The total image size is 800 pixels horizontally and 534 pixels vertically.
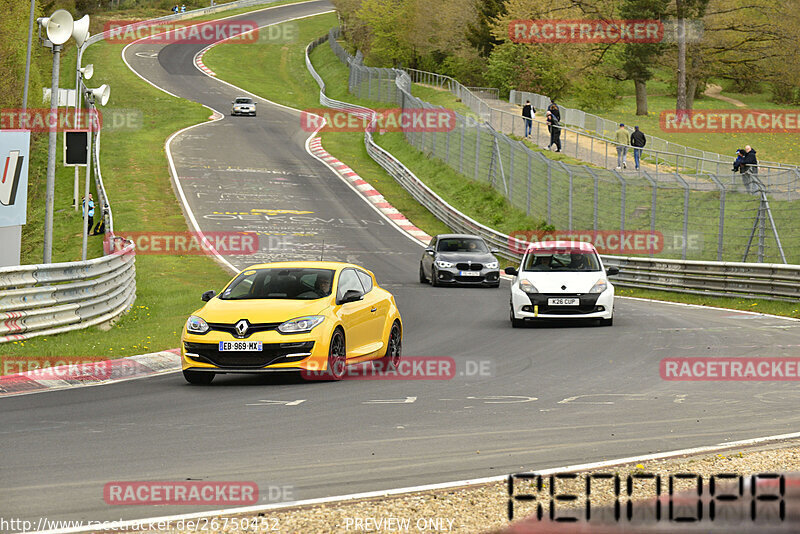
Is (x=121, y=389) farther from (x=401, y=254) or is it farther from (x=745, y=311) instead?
(x=401, y=254)

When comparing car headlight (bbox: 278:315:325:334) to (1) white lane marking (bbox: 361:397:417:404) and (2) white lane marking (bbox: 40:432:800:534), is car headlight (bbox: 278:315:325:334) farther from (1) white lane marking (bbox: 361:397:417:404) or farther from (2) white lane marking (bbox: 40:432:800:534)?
(2) white lane marking (bbox: 40:432:800:534)

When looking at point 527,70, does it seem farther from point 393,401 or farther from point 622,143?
point 393,401

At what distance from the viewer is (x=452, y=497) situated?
22.6ft

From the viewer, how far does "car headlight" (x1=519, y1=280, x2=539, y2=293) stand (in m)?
19.9

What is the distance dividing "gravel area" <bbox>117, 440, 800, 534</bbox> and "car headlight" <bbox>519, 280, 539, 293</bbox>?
1207cm

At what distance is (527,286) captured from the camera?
2003cm

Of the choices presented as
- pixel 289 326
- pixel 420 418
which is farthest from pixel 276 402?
pixel 420 418

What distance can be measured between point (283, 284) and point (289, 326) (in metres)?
1.36

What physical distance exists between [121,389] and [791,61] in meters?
72.0

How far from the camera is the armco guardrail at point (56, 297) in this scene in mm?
15609

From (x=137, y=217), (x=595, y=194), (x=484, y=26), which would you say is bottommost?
(x=137, y=217)

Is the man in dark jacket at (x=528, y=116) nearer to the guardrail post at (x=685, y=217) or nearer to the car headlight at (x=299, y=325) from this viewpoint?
the guardrail post at (x=685, y=217)

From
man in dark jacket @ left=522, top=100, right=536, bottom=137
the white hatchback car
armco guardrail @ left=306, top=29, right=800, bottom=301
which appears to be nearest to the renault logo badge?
the white hatchback car

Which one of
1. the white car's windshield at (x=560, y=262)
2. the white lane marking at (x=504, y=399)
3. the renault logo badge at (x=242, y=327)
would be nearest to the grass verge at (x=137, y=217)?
the renault logo badge at (x=242, y=327)
